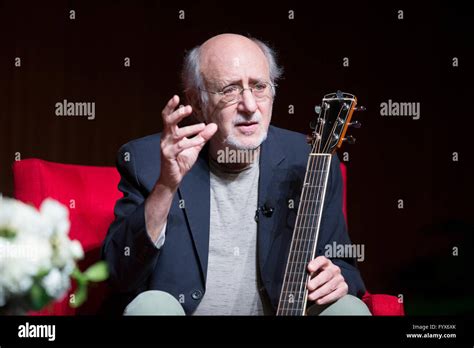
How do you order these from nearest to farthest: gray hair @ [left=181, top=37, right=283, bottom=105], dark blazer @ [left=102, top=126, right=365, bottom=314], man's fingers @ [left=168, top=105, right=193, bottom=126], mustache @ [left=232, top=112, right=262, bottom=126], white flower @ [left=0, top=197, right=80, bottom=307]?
1. white flower @ [left=0, top=197, right=80, bottom=307]
2. man's fingers @ [left=168, top=105, right=193, bottom=126]
3. dark blazer @ [left=102, top=126, right=365, bottom=314]
4. mustache @ [left=232, top=112, right=262, bottom=126]
5. gray hair @ [left=181, top=37, right=283, bottom=105]

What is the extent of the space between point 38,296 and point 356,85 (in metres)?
2.21

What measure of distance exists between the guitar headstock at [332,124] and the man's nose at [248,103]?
16 cm

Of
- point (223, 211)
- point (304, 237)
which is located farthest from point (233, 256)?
point (304, 237)

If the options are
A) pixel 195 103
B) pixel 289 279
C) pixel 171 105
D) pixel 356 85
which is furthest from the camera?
pixel 356 85

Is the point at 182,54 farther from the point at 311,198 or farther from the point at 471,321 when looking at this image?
the point at 471,321

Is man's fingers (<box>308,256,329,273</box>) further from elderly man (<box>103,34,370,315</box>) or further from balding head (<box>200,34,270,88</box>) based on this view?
balding head (<box>200,34,270,88</box>)

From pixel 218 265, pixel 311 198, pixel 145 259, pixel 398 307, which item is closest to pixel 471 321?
pixel 398 307

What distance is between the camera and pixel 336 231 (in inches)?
86.4

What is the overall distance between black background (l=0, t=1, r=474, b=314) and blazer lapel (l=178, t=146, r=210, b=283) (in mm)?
1116

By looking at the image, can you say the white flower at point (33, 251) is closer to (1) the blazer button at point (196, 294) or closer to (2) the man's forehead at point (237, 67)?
(1) the blazer button at point (196, 294)

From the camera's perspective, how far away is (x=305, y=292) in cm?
189

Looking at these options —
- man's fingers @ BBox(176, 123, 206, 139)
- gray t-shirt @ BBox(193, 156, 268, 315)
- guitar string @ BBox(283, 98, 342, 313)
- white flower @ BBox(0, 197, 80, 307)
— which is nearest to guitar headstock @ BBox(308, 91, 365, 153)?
guitar string @ BBox(283, 98, 342, 313)

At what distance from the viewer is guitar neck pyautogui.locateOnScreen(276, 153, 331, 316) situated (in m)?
1.89

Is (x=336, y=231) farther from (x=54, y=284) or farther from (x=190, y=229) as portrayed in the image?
(x=54, y=284)
